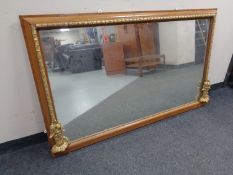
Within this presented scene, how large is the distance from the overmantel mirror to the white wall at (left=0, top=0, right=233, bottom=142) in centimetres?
11

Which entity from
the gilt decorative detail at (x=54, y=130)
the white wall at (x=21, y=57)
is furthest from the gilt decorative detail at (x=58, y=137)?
the white wall at (x=21, y=57)

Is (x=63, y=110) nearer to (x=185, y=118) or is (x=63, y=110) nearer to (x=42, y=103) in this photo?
(x=42, y=103)

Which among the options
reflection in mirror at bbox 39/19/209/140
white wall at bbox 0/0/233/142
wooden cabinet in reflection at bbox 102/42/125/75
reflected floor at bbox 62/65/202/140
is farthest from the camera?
reflected floor at bbox 62/65/202/140

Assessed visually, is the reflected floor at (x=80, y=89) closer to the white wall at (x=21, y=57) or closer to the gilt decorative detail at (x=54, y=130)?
the gilt decorative detail at (x=54, y=130)

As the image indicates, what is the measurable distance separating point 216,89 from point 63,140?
1.78 metres

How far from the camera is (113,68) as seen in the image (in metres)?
1.39

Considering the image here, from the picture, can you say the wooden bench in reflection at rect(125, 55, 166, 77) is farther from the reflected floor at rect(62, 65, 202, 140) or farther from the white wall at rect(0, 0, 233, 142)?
the white wall at rect(0, 0, 233, 142)

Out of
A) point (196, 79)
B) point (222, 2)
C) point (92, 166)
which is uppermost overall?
point (222, 2)

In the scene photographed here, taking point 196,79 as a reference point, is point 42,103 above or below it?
above

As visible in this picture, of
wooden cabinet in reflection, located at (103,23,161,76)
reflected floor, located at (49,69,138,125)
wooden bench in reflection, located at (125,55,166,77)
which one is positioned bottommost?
reflected floor, located at (49,69,138,125)

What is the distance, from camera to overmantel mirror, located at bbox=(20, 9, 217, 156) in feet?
3.70

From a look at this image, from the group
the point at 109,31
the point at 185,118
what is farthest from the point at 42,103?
the point at 185,118

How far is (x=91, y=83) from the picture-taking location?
134cm

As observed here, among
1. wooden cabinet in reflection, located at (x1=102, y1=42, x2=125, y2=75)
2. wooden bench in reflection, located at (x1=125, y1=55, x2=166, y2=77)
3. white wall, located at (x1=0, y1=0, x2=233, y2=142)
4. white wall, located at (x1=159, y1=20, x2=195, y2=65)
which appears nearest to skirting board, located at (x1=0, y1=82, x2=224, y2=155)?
white wall, located at (x1=0, y1=0, x2=233, y2=142)
